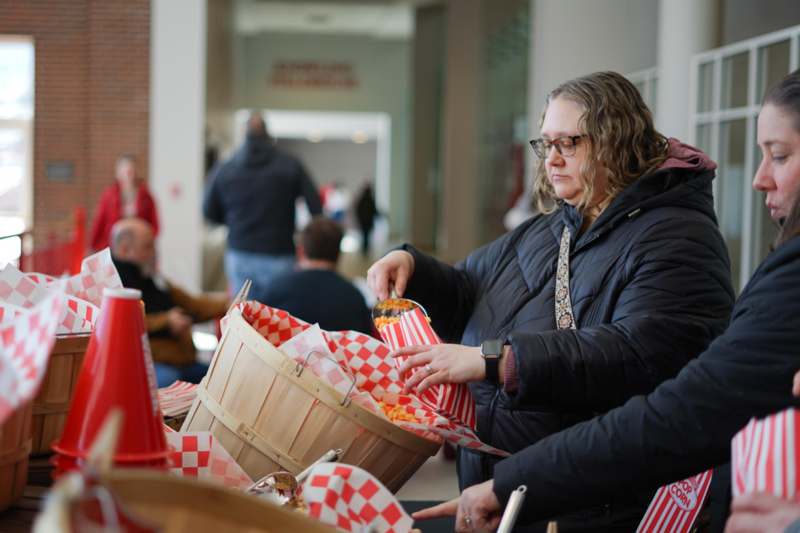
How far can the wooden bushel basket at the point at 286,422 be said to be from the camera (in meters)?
2.07

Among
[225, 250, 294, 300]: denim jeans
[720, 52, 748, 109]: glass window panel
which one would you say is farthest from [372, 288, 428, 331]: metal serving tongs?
[225, 250, 294, 300]: denim jeans

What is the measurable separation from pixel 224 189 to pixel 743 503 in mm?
7771

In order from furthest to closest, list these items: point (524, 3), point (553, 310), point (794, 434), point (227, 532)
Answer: point (524, 3) < point (553, 310) < point (794, 434) < point (227, 532)

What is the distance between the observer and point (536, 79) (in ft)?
36.1

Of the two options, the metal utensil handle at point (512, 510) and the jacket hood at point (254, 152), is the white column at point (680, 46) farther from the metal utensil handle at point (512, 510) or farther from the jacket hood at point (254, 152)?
Answer: the metal utensil handle at point (512, 510)

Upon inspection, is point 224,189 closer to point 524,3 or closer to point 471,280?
point 471,280

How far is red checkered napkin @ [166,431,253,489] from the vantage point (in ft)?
6.67

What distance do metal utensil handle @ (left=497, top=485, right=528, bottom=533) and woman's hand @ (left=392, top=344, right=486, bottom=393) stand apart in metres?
0.32

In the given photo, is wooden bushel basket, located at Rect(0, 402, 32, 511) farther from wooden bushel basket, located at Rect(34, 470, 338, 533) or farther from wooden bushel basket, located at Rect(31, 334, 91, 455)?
wooden bushel basket, located at Rect(34, 470, 338, 533)

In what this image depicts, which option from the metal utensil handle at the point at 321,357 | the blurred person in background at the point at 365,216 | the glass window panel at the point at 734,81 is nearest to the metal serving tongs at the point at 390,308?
the metal utensil handle at the point at 321,357

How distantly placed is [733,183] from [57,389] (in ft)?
19.2

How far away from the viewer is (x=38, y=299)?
225 cm

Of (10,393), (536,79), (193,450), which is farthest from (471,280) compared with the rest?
(536,79)

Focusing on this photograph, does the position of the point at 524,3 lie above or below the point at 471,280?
above
